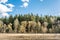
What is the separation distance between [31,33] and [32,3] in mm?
670

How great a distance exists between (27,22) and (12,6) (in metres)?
0.49

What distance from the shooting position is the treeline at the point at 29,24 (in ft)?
96.8

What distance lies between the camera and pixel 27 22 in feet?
96.9

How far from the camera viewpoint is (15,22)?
2953 centimetres

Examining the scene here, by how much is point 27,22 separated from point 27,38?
0.37 m

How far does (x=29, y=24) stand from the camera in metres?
29.5

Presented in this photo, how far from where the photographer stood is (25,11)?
29.5 meters

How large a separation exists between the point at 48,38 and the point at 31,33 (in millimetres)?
395

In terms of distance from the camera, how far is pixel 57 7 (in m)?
29.5

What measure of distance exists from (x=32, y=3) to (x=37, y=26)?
0.53 metres

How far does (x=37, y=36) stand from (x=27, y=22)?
15.3 inches

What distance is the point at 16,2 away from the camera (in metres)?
29.5

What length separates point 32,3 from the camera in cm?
2952

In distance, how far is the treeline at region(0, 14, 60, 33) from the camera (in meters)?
29.5
